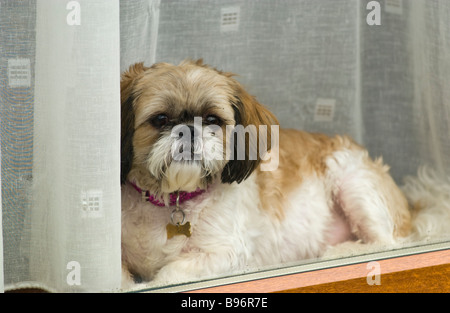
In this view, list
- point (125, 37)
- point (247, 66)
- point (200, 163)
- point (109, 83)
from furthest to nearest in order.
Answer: point (247, 66) → point (125, 37) → point (200, 163) → point (109, 83)

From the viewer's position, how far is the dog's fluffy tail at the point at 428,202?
2.68m

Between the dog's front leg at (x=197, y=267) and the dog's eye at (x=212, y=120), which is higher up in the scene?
the dog's eye at (x=212, y=120)

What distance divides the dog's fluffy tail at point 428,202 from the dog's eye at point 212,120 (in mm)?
1076

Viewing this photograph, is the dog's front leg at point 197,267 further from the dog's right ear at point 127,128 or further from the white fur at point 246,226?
the dog's right ear at point 127,128

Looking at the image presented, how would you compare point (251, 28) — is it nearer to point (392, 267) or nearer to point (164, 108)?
point (164, 108)

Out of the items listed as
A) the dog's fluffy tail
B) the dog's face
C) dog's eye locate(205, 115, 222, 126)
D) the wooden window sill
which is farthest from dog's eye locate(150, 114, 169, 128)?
the dog's fluffy tail

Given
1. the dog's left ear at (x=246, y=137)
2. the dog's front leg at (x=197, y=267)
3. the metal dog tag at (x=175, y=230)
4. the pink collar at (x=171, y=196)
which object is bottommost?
the dog's front leg at (x=197, y=267)

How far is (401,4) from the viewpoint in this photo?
295 centimetres

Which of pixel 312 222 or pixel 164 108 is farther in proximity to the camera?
pixel 312 222

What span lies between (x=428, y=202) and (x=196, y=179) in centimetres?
144

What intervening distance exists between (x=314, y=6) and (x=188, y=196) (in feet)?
4.22

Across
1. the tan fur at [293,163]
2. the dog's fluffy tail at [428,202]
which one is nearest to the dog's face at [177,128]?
the tan fur at [293,163]
